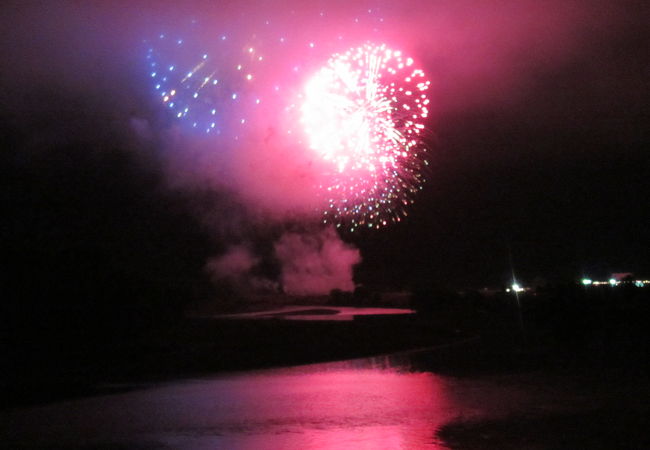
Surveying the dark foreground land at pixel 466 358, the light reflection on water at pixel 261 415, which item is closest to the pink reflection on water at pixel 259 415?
the light reflection on water at pixel 261 415

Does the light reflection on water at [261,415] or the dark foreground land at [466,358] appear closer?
the light reflection on water at [261,415]

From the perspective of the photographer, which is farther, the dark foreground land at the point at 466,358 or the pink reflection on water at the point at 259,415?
the dark foreground land at the point at 466,358

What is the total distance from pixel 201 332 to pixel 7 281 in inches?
207

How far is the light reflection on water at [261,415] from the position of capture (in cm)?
766

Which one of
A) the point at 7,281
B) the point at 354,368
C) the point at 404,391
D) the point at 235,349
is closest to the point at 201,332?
the point at 235,349

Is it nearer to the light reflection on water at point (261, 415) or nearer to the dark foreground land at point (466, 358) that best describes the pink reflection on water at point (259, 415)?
the light reflection on water at point (261, 415)

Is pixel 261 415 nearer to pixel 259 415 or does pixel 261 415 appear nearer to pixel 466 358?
pixel 259 415

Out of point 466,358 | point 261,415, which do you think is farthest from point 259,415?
point 466,358

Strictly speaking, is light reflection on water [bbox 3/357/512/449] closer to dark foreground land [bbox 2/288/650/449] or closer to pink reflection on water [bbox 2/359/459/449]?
pink reflection on water [bbox 2/359/459/449]

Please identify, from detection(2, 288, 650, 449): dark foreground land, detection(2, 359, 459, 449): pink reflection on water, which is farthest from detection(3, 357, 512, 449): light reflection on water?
detection(2, 288, 650, 449): dark foreground land

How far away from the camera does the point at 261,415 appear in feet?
30.0

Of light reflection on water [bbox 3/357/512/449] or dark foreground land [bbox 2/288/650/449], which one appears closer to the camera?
light reflection on water [bbox 3/357/512/449]

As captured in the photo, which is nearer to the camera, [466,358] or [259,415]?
[259,415]

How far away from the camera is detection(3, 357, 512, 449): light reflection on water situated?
7.66 metres
